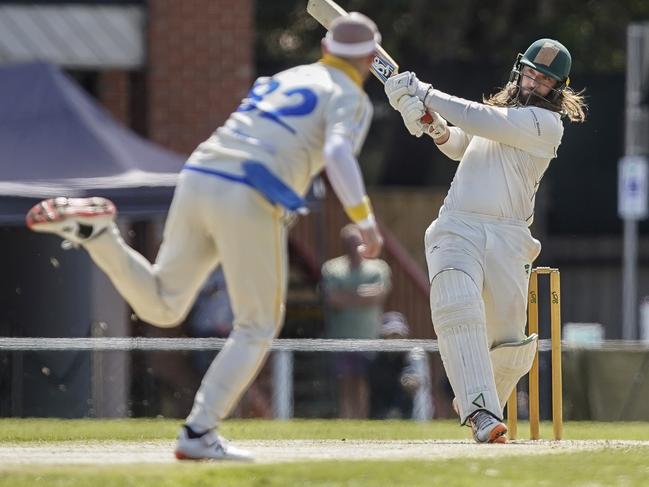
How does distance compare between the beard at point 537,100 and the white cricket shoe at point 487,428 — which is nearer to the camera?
the white cricket shoe at point 487,428

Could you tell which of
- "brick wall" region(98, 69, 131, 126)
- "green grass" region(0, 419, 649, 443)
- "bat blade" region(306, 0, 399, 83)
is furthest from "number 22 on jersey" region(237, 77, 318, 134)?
"brick wall" region(98, 69, 131, 126)

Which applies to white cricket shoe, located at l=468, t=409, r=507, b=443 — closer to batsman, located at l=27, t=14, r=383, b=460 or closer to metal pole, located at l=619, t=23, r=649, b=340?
batsman, located at l=27, t=14, r=383, b=460

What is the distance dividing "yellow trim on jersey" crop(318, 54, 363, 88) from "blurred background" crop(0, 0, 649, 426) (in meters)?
5.88

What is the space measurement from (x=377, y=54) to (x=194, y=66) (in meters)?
8.76

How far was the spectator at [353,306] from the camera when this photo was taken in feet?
53.6

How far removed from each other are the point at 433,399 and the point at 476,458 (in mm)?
8585

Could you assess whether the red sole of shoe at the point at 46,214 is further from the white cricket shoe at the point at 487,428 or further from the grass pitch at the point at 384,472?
the white cricket shoe at the point at 487,428

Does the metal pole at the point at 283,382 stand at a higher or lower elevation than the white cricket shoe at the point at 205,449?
lower

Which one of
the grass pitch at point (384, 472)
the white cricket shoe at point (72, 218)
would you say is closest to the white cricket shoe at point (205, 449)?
the grass pitch at point (384, 472)

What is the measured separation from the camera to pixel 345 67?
8570 mm

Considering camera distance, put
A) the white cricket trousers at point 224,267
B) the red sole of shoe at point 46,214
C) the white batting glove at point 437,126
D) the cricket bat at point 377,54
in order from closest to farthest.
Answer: the red sole of shoe at point 46,214 < the white cricket trousers at point 224,267 < the white batting glove at point 437,126 < the cricket bat at point 377,54

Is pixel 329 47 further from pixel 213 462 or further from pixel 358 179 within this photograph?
pixel 213 462

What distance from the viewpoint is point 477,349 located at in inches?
392

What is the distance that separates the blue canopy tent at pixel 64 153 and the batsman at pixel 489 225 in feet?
16.2
